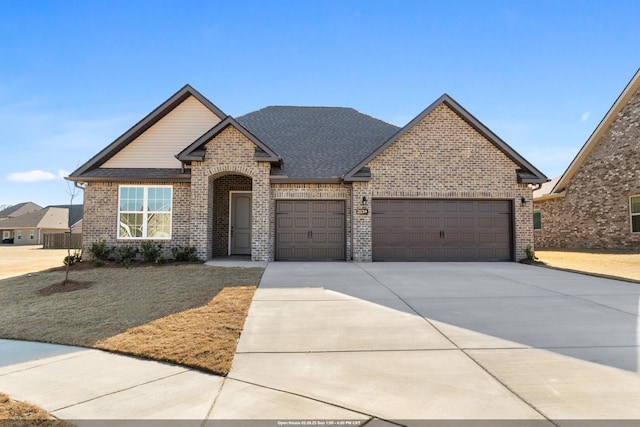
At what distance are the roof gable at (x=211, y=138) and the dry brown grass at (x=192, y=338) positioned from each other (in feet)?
24.2

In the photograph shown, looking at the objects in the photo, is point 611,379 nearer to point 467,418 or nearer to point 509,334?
point 509,334

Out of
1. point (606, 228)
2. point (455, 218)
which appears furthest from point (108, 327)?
point (606, 228)

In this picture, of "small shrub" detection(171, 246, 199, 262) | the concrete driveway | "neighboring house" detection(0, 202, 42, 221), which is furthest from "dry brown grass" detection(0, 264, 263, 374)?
"neighboring house" detection(0, 202, 42, 221)

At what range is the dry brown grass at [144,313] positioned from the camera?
13.8ft

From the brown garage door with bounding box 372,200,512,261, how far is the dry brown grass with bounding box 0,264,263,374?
5.79 metres

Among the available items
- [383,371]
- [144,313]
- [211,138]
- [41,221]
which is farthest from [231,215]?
[41,221]

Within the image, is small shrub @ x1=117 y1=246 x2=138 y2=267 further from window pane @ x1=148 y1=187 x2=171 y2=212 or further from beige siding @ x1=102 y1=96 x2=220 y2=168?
beige siding @ x1=102 y1=96 x2=220 y2=168

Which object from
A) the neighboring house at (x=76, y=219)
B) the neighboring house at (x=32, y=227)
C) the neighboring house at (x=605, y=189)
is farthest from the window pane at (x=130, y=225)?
the neighboring house at (x=32, y=227)

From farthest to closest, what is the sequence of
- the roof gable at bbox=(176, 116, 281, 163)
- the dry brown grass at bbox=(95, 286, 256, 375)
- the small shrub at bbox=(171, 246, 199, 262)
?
the roof gable at bbox=(176, 116, 281, 163), the small shrub at bbox=(171, 246, 199, 262), the dry brown grass at bbox=(95, 286, 256, 375)

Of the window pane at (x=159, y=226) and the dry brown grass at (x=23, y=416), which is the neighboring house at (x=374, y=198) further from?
the dry brown grass at (x=23, y=416)

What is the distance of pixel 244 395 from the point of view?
3.00m

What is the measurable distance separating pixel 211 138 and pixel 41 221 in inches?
1832

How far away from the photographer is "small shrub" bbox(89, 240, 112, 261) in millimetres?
12375

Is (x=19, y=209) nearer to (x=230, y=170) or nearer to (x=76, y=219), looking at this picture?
(x=76, y=219)
